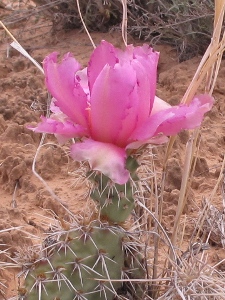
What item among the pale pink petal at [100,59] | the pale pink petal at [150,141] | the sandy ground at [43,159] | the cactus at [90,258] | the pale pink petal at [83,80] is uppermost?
the pale pink petal at [100,59]

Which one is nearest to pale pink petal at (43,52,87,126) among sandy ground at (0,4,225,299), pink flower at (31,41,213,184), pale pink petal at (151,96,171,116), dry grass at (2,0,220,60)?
pink flower at (31,41,213,184)

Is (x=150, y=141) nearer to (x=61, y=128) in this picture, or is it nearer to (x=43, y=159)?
(x=61, y=128)

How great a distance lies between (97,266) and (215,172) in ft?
3.19

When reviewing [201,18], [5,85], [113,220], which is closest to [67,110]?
[113,220]

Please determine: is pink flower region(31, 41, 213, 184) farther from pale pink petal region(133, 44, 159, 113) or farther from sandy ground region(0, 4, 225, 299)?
sandy ground region(0, 4, 225, 299)

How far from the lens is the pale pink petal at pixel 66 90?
99 cm

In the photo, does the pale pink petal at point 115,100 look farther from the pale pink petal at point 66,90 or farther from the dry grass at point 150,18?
the dry grass at point 150,18

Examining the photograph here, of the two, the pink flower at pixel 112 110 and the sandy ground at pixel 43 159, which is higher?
the pink flower at pixel 112 110

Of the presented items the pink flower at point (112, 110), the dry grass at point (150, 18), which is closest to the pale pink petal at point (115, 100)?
the pink flower at point (112, 110)

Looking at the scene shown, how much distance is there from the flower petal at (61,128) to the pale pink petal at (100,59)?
Answer: 0.25ft

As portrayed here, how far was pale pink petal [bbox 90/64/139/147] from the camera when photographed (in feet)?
3.11

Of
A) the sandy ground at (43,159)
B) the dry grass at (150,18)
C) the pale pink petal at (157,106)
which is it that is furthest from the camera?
the dry grass at (150,18)

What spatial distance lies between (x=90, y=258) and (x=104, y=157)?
23 centimetres

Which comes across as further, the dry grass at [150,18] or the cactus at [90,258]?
the dry grass at [150,18]
